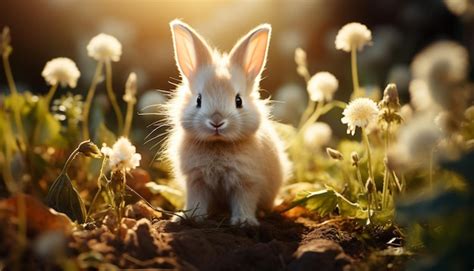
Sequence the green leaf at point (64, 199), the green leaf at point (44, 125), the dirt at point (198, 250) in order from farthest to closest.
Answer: the green leaf at point (44, 125)
the green leaf at point (64, 199)
the dirt at point (198, 250)

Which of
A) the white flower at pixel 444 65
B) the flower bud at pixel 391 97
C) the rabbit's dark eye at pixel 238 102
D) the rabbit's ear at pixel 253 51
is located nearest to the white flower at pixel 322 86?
the rabbit's ear at pixel 253 51

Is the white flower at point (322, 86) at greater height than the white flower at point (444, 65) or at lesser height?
lesser

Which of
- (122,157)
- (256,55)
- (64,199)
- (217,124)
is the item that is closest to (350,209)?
(217,124)

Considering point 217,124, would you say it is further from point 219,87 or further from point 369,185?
point 369,185

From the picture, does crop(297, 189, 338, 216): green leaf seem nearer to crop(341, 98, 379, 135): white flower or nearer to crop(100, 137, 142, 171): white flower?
crop(341, 98, 379, 135): white flower

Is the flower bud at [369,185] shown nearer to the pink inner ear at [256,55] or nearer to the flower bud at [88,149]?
the pink inner ear at [256,55]
